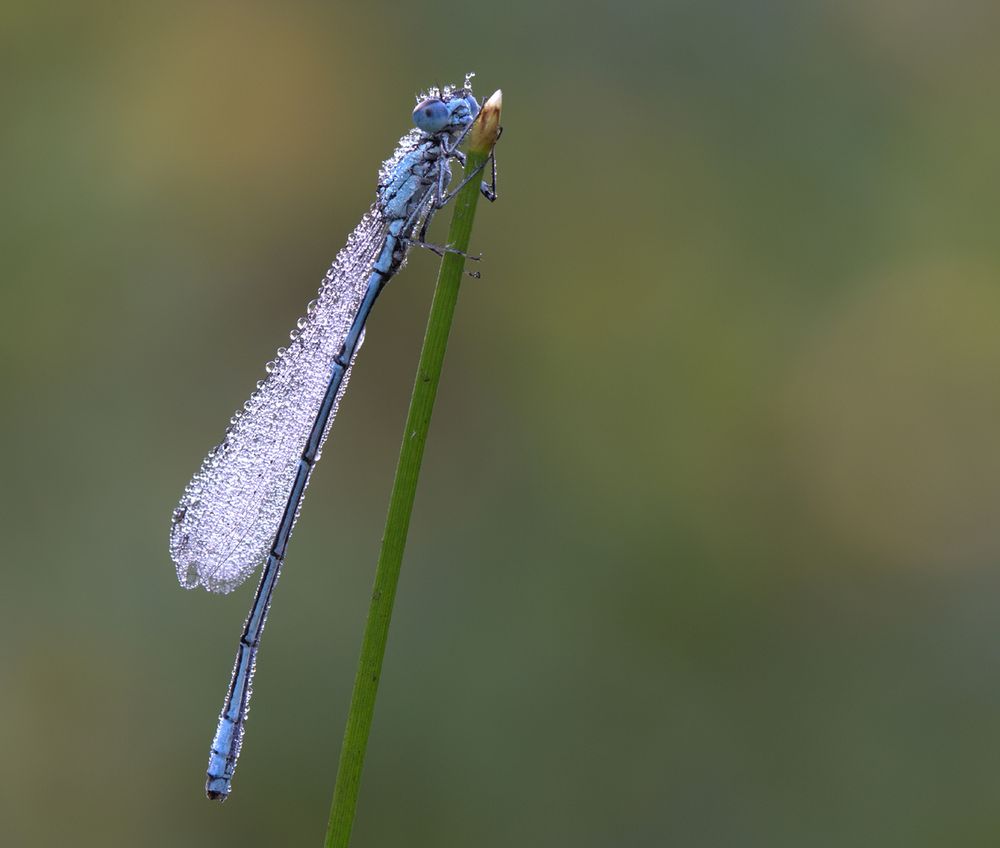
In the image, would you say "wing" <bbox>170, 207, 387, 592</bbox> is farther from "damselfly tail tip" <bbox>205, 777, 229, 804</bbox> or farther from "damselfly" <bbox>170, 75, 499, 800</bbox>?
"damselfly tail tip" <bbox>205, 777, 229, 804</bbox>

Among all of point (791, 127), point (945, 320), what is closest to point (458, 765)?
point (945, 320)

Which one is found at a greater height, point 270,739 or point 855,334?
point 855,334

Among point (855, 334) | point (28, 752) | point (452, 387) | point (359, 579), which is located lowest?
point (28, 752)

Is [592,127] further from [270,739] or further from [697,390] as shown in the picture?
[270,739]

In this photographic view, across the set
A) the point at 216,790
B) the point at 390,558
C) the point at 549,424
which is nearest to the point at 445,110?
the point at 390,558

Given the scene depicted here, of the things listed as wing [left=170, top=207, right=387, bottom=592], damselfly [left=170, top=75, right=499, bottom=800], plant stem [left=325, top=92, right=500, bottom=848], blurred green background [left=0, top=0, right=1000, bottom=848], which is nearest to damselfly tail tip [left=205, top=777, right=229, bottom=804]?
damselfly [left=170, top=75, right=499, bottom=800]

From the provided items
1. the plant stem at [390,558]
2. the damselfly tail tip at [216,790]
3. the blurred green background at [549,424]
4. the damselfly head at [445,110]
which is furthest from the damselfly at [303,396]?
the blurred green background at [549,424]
